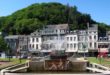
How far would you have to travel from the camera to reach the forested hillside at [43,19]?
151 meters

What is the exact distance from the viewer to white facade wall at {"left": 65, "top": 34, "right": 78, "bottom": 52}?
376ft

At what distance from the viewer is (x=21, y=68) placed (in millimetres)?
28391

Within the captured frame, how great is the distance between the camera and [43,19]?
551 feet

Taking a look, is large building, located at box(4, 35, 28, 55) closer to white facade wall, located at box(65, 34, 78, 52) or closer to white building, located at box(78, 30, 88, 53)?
white facade wall, located at box(65, 34, 78, 52)

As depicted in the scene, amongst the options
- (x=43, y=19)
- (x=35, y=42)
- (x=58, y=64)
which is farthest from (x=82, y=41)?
(x=58, y=64)

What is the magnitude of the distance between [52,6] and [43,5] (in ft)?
18.6

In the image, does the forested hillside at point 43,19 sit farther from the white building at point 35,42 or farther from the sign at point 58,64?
the sign at point 58,64

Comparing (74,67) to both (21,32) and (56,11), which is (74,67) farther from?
(56,11)

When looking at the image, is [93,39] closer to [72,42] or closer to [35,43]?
[72,42]

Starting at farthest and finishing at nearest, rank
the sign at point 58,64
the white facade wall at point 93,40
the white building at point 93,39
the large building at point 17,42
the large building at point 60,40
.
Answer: the large building at point 17,42
the large building at point 60,40
the white facade wall at point 93,40
the white building at point 93,39
the sign at point 58,64

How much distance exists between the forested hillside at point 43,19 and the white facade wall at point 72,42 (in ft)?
69.4


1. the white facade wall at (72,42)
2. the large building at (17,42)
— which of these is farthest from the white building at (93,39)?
the large building at (17,42)

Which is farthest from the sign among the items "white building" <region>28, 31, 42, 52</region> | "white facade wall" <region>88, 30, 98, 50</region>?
"white building" <region>28, 31, 42, 52</region>

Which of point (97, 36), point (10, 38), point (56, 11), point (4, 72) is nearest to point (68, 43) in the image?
point (97, 36)
